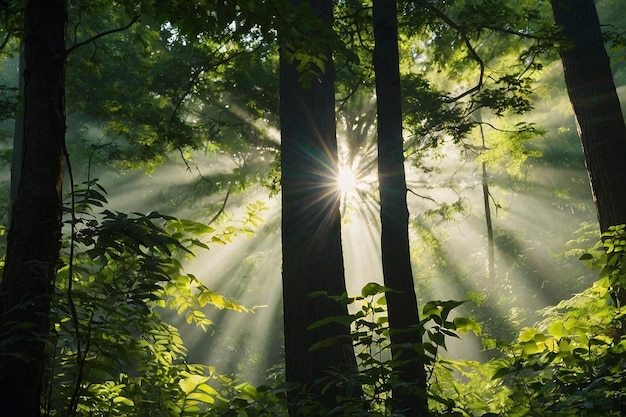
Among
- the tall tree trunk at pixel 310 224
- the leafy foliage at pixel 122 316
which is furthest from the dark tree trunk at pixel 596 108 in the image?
the leafy foliage at pixel 122 316

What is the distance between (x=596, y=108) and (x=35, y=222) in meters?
6.01

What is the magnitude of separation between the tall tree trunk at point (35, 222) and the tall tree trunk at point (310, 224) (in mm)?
2199

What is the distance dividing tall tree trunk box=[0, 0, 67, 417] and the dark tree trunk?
521cm

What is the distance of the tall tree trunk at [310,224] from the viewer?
3.93m

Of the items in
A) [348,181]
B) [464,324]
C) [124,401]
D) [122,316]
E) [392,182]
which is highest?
[348,181]

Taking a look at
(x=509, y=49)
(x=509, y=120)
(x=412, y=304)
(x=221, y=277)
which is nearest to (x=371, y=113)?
(x=509, y=49)

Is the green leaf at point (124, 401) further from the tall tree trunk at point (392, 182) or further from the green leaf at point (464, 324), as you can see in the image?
the tall tree trunk at point (392, 182)

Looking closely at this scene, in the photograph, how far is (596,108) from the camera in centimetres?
603

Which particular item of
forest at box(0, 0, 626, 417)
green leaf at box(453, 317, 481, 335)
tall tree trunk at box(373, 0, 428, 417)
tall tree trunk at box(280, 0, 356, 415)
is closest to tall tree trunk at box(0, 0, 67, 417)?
forest at box(0, 0, 626, 417)

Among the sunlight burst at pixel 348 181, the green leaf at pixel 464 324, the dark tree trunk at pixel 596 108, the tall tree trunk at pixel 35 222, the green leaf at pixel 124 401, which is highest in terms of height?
the sunlight burst at pixel 348 181

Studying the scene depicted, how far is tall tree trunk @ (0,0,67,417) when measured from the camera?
1854mm

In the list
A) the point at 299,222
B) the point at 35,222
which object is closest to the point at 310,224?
the point at 299,222

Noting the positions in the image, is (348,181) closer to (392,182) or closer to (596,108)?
(596,108)

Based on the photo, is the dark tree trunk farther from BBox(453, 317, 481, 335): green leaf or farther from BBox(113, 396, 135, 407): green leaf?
BBox(113, 396, 135, 407): green leaf
